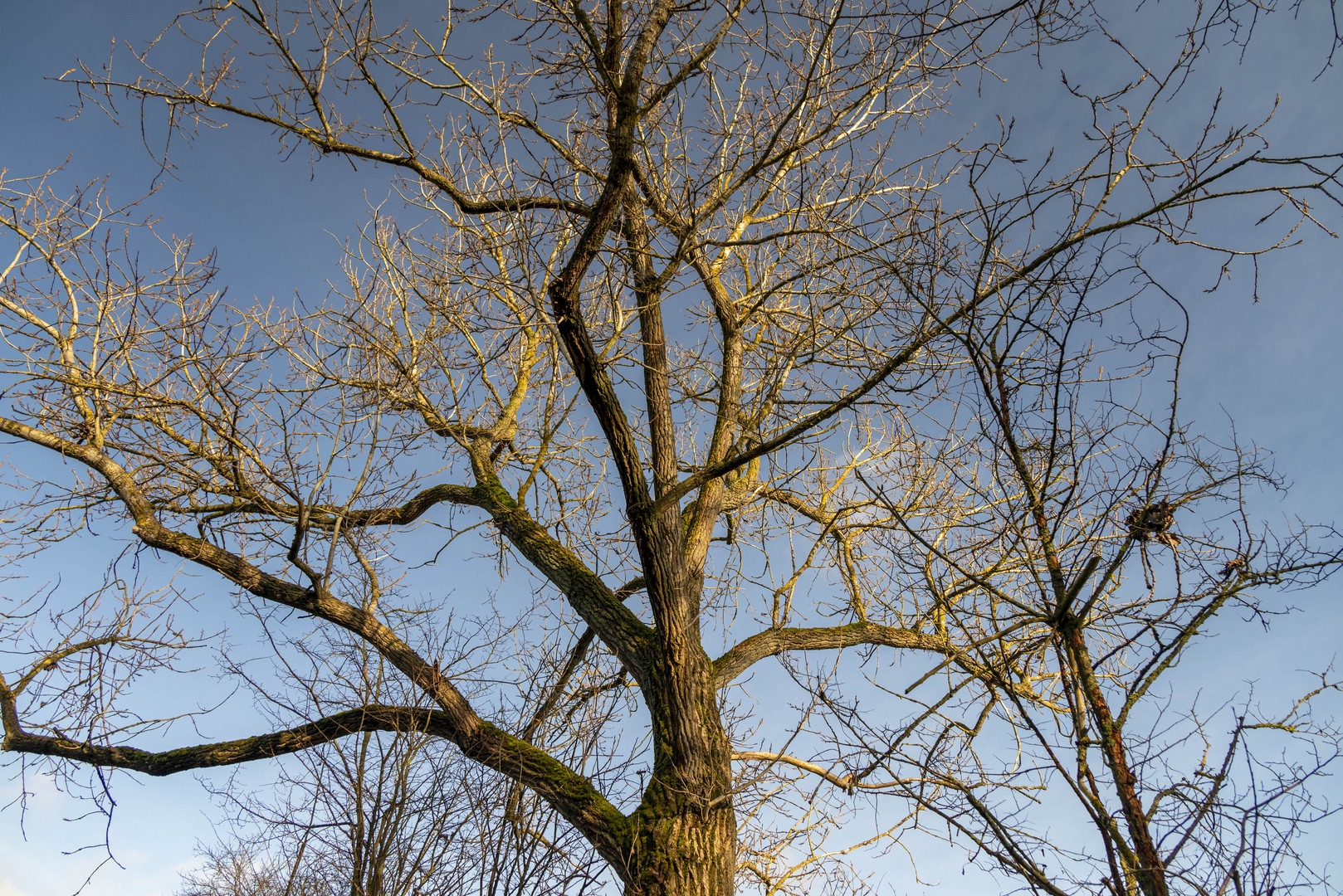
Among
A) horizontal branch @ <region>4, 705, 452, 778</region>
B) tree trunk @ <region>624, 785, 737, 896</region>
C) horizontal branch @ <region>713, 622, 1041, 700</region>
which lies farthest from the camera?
horizontal branch @ <region>713, 622, 1041, 700</region>

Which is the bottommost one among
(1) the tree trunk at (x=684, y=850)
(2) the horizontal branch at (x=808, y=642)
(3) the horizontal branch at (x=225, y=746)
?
(1) the tree trunk at (x=684, y=850)

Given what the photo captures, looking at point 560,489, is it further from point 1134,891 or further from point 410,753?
point 1134,891

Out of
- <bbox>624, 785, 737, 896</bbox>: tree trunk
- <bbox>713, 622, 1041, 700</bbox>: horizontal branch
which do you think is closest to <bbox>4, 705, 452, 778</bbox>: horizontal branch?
<bbox>624, 785, 737, 896</bbox>: tree trunk

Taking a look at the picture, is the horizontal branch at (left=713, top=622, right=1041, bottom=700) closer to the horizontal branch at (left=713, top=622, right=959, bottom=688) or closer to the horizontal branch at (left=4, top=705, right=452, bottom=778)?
the horizontal branch at (left=713, top=622, right=959, bottom=688)

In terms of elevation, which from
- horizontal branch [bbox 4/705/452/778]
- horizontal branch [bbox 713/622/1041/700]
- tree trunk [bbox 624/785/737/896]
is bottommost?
tree trunk [bbox 624/785/737/896]

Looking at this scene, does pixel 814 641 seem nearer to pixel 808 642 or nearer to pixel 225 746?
pixel 808 642

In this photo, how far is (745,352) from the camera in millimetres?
6539

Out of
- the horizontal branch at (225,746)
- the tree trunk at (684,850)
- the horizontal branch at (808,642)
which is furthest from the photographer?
the horizontal branch at (808,642)

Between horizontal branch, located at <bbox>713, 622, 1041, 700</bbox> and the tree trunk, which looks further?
horizontal branch, located at <bbox>713, 622, 1041, 700</bbox>

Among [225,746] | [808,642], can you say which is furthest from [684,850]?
[225,746]

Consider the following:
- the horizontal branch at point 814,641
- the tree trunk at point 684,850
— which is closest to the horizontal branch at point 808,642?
the horizontal branch at point 814,641

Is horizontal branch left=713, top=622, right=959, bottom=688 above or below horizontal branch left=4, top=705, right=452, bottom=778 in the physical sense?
above

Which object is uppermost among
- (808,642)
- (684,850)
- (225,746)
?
(808,642)

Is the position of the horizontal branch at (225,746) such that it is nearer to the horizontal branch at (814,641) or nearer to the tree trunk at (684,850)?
the tree trunk at (684,850)
